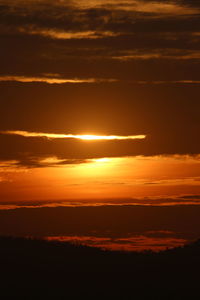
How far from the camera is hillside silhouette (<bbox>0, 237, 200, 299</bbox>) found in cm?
17788

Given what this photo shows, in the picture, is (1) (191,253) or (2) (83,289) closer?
(2) (83,289)

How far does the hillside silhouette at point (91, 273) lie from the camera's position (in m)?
178

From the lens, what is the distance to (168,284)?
595ft

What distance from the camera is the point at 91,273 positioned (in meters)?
190

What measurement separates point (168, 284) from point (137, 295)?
23.8ft

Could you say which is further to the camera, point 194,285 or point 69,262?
point 69,262

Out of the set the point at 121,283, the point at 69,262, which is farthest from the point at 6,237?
the point at 121,283

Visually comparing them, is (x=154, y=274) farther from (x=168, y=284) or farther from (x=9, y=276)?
(x=9, y=276)

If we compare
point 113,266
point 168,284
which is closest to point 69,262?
point 113,266

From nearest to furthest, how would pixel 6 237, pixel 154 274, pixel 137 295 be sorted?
pixel 137 295 < pixel 154 274 < pixel 6 237

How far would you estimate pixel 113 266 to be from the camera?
641 feet

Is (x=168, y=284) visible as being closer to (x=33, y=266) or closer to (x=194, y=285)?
(x=194, y=285)

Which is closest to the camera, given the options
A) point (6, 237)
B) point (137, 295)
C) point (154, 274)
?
point (137, 295)

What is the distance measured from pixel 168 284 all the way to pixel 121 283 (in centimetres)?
599
